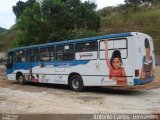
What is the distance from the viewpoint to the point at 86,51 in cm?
1762

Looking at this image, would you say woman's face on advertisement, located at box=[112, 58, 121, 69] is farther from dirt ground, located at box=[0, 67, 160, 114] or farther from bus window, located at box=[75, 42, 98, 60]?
dirt ground, located at box=[0, 67, 160, 114]

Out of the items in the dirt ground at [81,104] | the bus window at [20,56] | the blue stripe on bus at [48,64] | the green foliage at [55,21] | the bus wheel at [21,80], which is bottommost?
the dirt ground at [81,104]

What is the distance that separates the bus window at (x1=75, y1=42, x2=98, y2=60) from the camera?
17.1 m

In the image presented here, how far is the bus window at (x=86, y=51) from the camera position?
674 inches

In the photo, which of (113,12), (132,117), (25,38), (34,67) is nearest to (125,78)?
(132,117)

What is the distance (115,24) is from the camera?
56500 millimetres

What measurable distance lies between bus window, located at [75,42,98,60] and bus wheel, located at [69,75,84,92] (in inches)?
39.3

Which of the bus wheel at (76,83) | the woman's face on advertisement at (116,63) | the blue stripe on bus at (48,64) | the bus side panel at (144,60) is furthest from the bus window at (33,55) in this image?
the bus side panel at (144,60)

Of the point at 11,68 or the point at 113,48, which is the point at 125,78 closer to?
the point at 113,48

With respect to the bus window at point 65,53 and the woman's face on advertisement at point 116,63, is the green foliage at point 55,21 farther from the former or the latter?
the woman's face on advertisement at point 116,63

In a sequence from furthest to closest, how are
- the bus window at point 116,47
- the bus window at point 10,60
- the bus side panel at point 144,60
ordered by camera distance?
the bus window at point 10,60, the bus window at point 116,47, the bus side panel at point 144,60

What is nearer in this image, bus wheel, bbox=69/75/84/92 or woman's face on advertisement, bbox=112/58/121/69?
woman's face on advertisement, bbox=112/58/121/69

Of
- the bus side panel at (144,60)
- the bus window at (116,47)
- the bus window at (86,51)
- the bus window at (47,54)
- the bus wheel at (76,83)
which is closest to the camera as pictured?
the bus side panel at (144,60)

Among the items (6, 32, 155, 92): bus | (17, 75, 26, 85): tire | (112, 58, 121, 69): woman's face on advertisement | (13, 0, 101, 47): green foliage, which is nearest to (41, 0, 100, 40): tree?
(13, 0, 101, 47): green foliage
